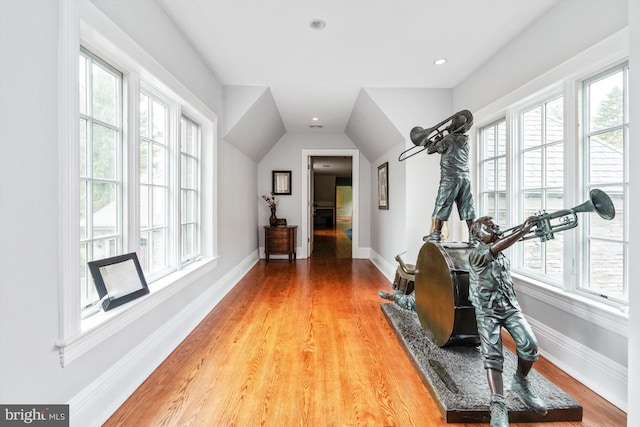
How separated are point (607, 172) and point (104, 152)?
2.87 m

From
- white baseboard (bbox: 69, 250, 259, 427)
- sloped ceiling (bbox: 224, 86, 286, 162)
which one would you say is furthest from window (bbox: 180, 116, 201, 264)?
sloped ceiling (bbox: 224, 86, 286, 162)

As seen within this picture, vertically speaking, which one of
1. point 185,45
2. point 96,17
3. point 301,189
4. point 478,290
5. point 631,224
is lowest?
point 478,290

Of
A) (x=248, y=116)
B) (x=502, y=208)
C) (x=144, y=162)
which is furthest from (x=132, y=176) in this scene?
(x=502, y=208)

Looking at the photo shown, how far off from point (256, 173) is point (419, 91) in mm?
3203

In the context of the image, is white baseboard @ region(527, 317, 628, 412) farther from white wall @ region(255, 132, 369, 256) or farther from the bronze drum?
white wall @ region(255, 132, 369, 256)

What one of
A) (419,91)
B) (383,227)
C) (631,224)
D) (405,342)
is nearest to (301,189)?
(383,227)

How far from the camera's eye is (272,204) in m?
5.45

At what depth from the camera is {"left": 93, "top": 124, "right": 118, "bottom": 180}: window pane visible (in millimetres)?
1556

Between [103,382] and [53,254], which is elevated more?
[53,254]

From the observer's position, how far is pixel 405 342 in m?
2.09

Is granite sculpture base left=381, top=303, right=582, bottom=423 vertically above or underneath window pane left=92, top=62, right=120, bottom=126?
underneath

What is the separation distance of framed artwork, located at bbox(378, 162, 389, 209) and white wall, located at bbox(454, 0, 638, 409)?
6.46 feet

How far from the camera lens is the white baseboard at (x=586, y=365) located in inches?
59.9

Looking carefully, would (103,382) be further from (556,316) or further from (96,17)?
(556,316)
